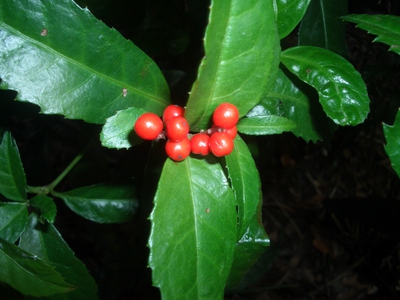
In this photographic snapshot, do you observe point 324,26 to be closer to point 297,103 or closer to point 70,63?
point 297,103

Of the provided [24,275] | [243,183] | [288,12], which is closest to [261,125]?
[243,183]

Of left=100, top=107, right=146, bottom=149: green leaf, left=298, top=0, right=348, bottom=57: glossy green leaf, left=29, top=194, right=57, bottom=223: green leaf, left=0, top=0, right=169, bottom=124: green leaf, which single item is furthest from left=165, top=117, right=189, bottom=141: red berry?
left=298, top=0, right=348, bottom=57: glossy green leaf

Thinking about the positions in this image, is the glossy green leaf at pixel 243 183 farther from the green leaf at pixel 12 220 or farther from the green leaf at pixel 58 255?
the green leaf at pixel 12 220

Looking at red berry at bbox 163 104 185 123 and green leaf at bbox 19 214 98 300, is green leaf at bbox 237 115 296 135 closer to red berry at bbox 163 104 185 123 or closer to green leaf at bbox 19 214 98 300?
red berry at bbox 163 104 185 123

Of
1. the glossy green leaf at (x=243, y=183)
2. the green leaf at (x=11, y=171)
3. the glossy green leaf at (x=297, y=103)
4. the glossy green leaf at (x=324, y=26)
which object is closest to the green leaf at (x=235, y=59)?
the glossy green leaf at (x=243, y=183)

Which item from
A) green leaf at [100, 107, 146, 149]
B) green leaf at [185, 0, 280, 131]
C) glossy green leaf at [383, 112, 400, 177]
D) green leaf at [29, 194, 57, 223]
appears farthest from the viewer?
green leaf at [29, 194, 57, 223]
